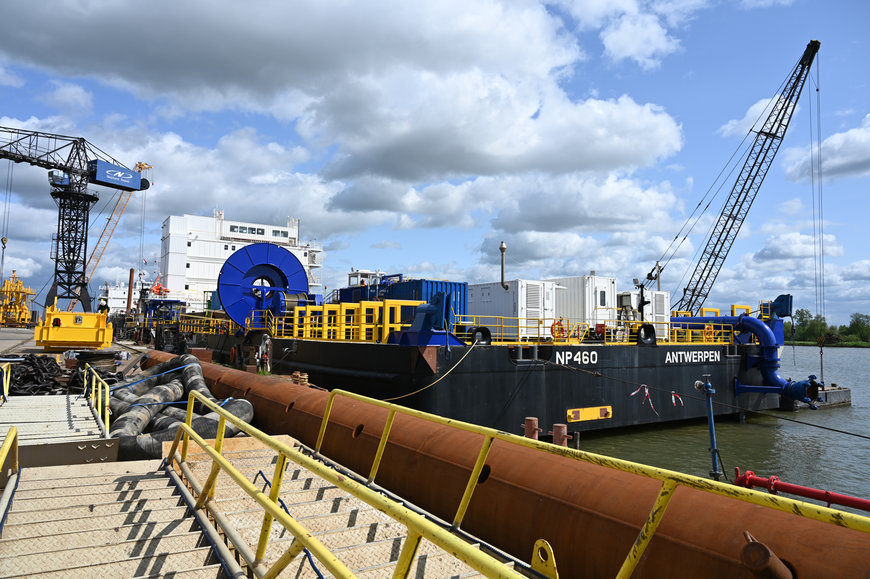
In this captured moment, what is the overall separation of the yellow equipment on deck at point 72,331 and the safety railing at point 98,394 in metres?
11.7

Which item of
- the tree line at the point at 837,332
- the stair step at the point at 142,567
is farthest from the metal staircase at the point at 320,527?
the tree line at the point at 837,332

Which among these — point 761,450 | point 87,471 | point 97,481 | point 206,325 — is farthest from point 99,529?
point 206,325

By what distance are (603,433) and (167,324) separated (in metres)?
32.7

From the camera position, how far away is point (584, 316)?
33625 mm

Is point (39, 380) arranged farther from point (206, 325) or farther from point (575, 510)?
point (206, 325)

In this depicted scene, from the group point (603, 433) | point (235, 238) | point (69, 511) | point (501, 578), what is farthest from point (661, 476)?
point (235, 238)

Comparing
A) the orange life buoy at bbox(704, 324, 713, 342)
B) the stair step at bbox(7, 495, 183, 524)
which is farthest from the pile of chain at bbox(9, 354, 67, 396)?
the orange life buoy at bbox(704, 324, 713, 342)

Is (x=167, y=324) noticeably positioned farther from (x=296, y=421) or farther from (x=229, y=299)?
(x=296, y=421)

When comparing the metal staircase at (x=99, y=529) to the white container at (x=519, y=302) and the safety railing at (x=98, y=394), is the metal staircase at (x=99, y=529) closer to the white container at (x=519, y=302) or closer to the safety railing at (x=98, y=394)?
the safety railing at (x=98, y=394)

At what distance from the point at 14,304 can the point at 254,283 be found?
2063 inches

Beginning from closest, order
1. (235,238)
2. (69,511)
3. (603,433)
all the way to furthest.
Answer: (69,511) < (603,433) < (235,238)

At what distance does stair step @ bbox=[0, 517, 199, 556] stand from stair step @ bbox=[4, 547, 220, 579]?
384mm

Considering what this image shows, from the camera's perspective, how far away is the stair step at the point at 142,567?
3865mm

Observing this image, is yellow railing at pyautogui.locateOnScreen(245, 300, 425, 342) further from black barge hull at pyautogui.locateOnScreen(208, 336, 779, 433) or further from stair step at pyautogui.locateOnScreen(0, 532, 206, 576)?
stair step at pyautogui.locateOnScreen(0, 532, 206, 576)
